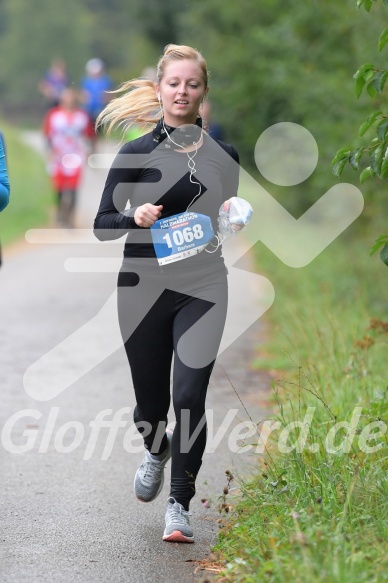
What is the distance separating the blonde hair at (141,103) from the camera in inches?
226

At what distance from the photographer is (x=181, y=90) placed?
18.5ft

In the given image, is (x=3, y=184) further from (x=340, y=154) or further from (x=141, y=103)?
(x=340, y=154)

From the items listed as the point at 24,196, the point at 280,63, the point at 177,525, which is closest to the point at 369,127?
the point at 177,525

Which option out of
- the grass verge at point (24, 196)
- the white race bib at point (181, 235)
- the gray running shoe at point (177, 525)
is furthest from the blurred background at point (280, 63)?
the gray running shoe at point (177, 525)

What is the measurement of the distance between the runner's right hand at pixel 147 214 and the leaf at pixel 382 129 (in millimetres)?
974

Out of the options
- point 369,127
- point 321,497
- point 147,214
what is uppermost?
point 369,127

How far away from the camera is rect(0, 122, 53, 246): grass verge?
2123 centimetres

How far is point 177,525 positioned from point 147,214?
1.38 metres

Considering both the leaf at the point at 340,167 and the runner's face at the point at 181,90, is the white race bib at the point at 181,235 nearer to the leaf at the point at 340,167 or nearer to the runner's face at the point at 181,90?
the runner's face at the point at 181,90

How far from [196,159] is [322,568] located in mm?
2222

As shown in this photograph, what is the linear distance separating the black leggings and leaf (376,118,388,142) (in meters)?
0.98

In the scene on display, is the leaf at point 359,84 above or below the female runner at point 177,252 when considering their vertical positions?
above

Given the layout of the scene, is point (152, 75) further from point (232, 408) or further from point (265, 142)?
point (232, 408)

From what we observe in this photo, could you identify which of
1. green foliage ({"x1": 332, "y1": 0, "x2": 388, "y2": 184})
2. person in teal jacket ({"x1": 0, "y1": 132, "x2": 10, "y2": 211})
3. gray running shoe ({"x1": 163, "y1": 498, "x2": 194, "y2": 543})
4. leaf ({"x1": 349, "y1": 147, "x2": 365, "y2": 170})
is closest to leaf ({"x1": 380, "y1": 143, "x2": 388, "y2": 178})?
green foliage ({"x1": 332, "y1": 0, "x2": 388, "y2": 184})
